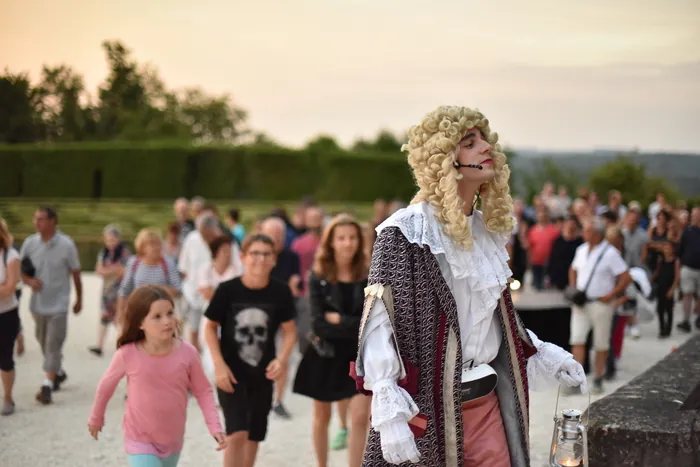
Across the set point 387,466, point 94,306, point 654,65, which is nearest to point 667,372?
point 387,466

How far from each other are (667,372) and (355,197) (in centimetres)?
2511

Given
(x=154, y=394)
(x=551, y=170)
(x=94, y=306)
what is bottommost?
(x=94, y=306)

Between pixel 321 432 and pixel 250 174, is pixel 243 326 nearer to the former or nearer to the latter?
pixel 321 432

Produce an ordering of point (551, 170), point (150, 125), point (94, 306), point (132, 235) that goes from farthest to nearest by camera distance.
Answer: point (150, 125), point (132, 235), point (551, 170), point (94, 306)

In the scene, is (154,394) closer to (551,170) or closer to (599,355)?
(599,355)

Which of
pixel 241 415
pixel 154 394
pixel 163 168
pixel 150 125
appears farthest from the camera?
pixel 150 125

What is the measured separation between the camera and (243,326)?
5.08 metres

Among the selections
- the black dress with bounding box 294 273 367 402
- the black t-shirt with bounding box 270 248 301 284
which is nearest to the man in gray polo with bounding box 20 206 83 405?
the black t-shirt with bounding box 270 248 301 284

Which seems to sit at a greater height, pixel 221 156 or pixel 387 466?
pixel 221 156

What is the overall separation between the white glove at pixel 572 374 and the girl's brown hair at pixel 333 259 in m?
2.46

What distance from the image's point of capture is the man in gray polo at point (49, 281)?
318 inches

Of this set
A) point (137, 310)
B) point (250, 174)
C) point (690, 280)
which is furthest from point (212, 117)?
point (137, 310)

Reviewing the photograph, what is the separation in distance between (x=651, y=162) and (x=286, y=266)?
26.5 feet

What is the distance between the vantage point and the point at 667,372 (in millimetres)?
5289
